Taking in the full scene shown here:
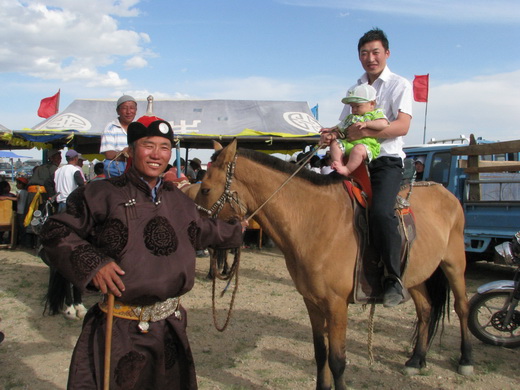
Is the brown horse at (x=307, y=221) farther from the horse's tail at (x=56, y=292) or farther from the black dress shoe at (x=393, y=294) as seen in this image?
the horse's tail at (x=56, y=292)

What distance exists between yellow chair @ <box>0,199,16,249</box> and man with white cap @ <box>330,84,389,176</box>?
Answer: 9.06m

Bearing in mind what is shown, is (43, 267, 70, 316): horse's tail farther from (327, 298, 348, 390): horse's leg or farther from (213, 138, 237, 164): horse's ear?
(327, 298, 348, 390): horse's leg

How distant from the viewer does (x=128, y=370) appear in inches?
78.0

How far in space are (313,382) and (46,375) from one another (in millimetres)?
2408

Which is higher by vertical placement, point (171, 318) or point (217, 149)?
point (217, 149)

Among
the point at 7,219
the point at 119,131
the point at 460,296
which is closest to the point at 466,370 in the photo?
the point at 460,296

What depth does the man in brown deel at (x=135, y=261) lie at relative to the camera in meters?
1.85

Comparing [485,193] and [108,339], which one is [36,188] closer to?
[108,339]

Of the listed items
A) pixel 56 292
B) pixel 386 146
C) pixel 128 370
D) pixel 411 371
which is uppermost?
pixel 386 146

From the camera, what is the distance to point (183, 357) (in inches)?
84.8

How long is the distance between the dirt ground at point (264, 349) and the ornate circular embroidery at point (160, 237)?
216cm

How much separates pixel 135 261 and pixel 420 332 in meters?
3.29

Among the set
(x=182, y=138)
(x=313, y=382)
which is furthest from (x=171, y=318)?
(x=182, y=138)

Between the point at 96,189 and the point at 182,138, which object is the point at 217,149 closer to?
the point at 96,189
